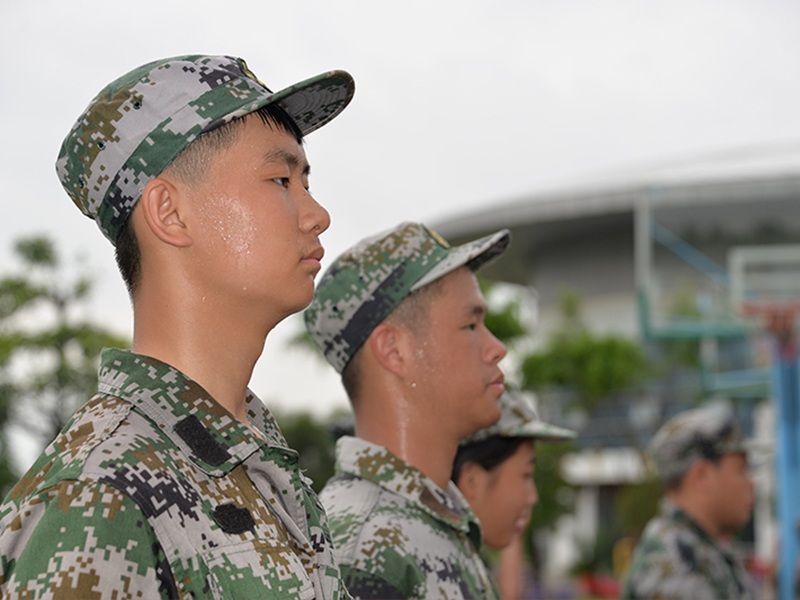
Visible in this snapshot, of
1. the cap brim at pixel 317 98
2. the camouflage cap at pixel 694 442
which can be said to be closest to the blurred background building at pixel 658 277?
the camouflage cap at pixel 694 442

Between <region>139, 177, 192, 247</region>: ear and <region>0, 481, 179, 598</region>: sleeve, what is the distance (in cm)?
47

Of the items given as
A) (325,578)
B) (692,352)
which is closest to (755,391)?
(692,352)

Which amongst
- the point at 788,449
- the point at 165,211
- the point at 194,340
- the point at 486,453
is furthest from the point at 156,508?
the point at 788,449

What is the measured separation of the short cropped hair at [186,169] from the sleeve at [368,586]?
100 centimetres

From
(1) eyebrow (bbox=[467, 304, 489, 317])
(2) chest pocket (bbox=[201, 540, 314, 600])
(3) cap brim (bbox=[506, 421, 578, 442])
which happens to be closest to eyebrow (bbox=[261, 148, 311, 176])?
(2) chest pocket (bbox=[201, 540, 314, 600])

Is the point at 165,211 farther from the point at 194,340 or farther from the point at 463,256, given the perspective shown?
the point at 463,256

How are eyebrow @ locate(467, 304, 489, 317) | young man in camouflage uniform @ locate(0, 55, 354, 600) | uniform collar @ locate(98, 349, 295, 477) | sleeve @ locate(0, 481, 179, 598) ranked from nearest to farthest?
sleeve @ locate(0, 481, 179, 598)
young man in camouflage uniform @ locate(0, 55, 354, 600)
uniform collar @ locate(98, 349, 295, 477)
eyebrow @ locate(467, 304, 489, 317)

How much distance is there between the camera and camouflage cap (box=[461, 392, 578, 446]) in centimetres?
376

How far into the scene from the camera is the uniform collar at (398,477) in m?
2.60

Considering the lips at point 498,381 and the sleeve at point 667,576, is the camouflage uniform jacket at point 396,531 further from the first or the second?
the sleeve at point 667,576

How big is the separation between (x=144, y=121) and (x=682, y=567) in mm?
3882

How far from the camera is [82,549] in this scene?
1.13 m

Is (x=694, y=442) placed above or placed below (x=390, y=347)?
below

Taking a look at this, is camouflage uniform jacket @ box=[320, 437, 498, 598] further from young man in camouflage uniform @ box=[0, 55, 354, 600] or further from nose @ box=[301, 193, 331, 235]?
nose @ box=[301, 193, 331, 235]
